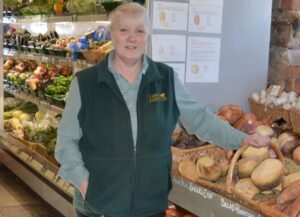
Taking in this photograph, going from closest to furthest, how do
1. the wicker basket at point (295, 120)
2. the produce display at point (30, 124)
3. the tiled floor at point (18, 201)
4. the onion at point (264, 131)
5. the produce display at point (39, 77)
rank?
the onion at point (264, 131) < the wicker basket at point (295, 120) < the tiled floor at point (18, 201) < the produce display at point (39, 77) < the produce display at point (30, 124)

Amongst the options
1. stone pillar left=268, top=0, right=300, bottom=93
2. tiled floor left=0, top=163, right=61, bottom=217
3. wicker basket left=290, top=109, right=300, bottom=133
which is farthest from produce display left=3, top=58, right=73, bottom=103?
wicker basket left=290, top=109, right=300, bottom=133

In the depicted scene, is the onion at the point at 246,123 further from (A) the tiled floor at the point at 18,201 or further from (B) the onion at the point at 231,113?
(A) the tiled floor at the point at 18,201

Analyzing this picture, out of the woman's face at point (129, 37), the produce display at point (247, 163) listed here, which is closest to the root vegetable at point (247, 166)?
the produce display at point (247, 163)

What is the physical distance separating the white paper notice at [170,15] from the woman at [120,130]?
897mm

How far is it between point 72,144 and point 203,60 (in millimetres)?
1476

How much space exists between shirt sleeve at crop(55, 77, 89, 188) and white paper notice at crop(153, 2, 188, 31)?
110 centimetres

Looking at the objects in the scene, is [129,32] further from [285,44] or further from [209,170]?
[285,44]

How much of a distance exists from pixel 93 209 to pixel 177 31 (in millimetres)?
A: 1450

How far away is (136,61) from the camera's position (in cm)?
215

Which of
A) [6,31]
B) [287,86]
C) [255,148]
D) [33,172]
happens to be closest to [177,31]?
[287,86]

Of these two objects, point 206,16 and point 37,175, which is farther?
point 37,175

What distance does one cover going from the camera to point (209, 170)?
2525mm

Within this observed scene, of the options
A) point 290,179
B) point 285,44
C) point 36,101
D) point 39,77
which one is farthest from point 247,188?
point 36,101

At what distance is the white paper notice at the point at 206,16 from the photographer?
321 cm
